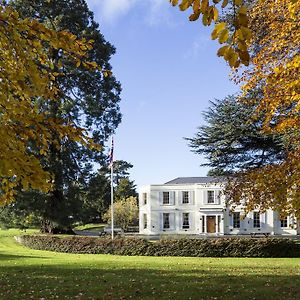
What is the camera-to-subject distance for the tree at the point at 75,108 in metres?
35.1

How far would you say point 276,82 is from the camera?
11.0m

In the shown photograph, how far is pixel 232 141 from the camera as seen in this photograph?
29891mm

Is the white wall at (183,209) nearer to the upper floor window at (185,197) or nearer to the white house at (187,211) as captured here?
the white house at (187,211)

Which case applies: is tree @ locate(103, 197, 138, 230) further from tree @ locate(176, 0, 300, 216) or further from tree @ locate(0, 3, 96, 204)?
tree @ locate(0, 3, 96, 204)

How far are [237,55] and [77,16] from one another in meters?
35.6

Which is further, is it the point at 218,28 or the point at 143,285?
the point at 143,285

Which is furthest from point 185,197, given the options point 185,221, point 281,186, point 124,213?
point 281,186

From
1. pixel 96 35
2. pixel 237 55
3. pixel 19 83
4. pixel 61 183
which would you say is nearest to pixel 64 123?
pixel 19 83

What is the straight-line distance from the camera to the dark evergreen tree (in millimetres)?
29219

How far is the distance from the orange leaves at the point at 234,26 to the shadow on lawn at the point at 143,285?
281 inches

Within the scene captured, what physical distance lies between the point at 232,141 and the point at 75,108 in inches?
503

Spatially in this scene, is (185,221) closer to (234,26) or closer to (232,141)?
(232,141)

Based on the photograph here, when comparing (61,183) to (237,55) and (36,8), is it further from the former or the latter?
(237,55)

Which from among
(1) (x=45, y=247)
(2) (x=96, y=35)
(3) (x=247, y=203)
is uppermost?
(2) (x=96, y=35)
